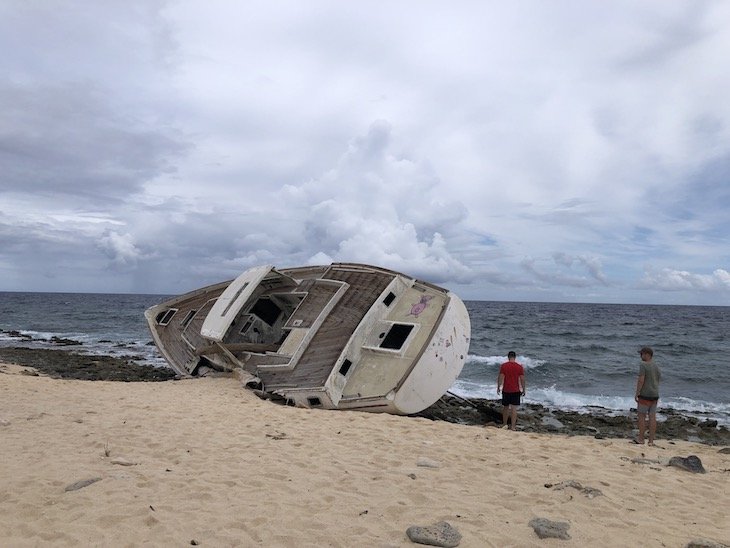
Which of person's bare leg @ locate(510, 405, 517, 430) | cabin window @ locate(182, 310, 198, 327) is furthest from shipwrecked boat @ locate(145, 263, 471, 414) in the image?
person's bare leg @ locate(510, 405, 517, 430)

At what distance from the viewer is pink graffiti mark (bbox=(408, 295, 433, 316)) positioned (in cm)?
1210

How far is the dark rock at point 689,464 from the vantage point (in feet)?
22.0

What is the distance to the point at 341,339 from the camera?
11773 mm

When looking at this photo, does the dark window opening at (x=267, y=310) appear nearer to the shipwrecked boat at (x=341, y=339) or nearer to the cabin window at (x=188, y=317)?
the shipwrecked boat at (x=341, y=339)

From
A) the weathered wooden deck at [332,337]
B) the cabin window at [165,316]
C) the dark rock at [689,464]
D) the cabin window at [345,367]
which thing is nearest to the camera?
the dark rock at [689,464]

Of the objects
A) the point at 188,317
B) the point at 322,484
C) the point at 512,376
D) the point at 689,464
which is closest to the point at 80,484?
the point at 322,484

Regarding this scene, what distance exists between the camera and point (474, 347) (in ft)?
109

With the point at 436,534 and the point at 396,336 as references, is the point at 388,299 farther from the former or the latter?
the point at 436,534

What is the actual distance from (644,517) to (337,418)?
556 centimetres

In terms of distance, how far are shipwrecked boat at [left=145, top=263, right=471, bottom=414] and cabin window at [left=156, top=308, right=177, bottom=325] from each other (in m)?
2.54

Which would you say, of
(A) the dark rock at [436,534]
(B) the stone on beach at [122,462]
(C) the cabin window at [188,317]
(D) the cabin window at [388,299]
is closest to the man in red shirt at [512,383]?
(D) the cabin window at [388,299]

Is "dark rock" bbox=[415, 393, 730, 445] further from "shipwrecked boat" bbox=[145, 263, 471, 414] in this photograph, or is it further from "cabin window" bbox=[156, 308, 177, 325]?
"cabin window" bbox=[156, 308, 177, 325]

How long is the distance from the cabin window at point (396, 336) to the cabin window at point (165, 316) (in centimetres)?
1020

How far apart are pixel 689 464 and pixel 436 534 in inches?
170
